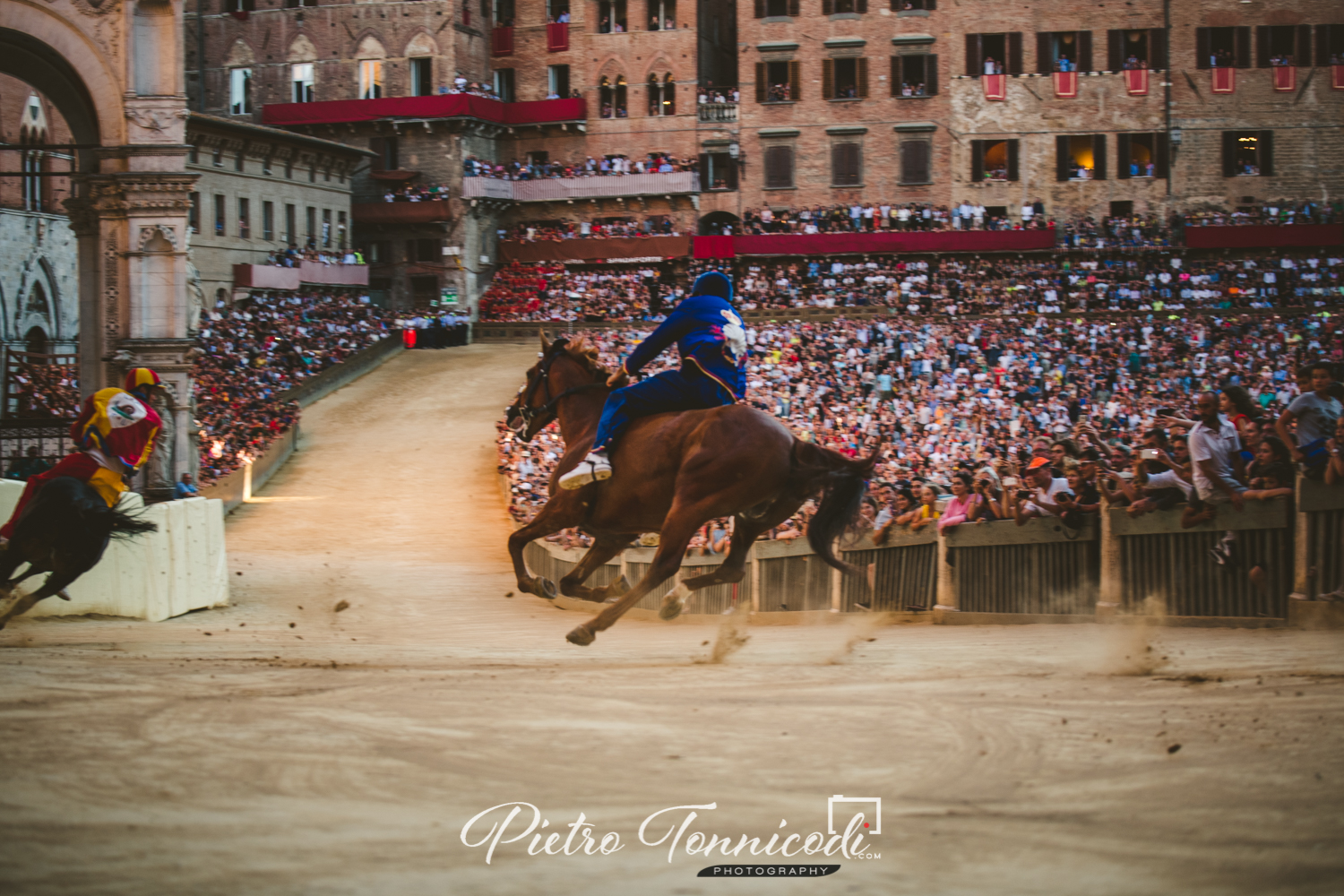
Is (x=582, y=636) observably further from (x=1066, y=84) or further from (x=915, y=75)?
(x=915, y=75)

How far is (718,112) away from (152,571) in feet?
153

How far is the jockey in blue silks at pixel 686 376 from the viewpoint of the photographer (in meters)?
9.94

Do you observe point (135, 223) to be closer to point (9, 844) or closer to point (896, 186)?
point (9, 844)

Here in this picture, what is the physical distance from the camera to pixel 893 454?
21.6 m

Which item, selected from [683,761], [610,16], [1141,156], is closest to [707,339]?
[683,761]

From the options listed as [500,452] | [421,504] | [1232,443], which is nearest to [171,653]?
[1232,443]

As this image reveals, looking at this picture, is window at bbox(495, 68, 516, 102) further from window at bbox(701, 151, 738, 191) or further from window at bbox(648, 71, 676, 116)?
window at bbox(701, 151, 738, 191)

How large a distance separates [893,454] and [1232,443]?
430 inches

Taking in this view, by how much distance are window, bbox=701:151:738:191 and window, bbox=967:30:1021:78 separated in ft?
36.6

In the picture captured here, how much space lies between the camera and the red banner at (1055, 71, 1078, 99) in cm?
5397

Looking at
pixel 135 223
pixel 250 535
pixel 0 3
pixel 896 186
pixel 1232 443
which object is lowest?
pixel 250 535

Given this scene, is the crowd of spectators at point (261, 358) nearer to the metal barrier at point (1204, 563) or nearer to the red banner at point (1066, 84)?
the metal barrier at point (1204, 563)

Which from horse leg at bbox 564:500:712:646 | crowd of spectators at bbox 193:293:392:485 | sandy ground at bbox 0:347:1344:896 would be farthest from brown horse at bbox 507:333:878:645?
crowd of spectators at bbox 193:293:392:485

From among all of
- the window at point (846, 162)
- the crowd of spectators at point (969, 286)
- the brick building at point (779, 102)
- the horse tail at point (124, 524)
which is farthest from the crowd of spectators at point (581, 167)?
the horse tail at point (124, 524)
